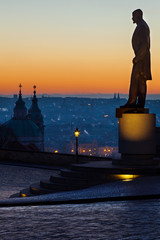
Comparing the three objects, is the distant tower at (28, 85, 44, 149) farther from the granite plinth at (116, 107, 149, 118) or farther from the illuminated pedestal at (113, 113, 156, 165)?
the illuminated pedestal at (113, 113, 156, 165)

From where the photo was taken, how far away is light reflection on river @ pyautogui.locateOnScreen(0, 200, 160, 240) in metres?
8.06

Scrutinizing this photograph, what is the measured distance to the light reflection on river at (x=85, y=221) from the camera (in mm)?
8062

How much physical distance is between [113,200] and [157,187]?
183 cm

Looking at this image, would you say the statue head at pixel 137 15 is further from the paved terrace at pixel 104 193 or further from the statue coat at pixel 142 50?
the paved terrace at pixel 104 193

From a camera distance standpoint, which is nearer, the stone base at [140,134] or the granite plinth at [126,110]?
the stone base at [140,134]

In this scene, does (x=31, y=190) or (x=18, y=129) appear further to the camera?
(x=18, y=129)

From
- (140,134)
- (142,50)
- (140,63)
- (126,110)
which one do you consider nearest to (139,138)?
(140,134)

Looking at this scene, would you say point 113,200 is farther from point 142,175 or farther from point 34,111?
point 34,111

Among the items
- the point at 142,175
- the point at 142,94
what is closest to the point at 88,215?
the point at 142,175

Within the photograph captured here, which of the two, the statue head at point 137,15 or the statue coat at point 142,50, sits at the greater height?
the statue head at point 137,15

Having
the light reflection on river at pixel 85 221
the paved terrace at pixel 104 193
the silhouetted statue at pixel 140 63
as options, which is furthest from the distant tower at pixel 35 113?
the light reflection on river at pixel 85 221

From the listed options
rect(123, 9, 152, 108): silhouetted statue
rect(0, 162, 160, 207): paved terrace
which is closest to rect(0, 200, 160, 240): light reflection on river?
rect(0, 162, 160, 207): paved terrace

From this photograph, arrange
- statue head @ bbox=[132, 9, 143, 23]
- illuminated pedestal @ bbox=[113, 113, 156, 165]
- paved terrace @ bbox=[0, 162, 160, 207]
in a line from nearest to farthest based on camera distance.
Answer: paved terrace @ bbox=[0, 162, 160, 207] < illuminated pedestal @ bbox=[113, 113, 156, 165] < statue head @ bbox=[132, 9, 143, 23]

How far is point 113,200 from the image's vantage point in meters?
11.7
